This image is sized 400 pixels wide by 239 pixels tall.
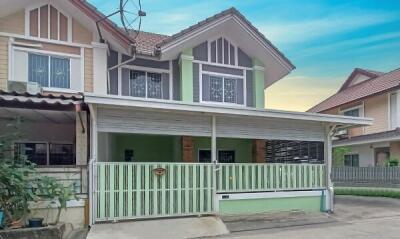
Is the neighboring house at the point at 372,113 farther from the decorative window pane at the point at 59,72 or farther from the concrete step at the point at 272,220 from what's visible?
the decorative window pane at the point at 59,72

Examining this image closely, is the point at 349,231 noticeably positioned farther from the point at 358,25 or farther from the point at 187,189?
the point at 358,25

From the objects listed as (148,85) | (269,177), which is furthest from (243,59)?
(269,177)

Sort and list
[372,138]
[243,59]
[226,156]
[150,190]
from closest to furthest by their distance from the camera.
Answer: [150,190] → [243,59] → [226,156] → [372,138]

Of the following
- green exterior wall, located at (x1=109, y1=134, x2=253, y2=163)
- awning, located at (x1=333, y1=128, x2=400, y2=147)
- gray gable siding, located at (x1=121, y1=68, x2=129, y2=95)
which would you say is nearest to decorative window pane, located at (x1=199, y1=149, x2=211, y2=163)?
green exterior wall, located at (x1=109, y1=134, x2=253, y2=163)

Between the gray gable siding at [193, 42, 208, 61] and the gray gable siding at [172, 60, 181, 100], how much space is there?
743mm

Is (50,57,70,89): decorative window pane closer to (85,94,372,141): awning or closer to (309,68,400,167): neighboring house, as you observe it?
(85,94,372,141): awning

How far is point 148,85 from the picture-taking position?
567 inches

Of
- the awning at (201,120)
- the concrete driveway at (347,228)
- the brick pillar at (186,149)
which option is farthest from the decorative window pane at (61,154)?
the concrete driveway at (347,228)

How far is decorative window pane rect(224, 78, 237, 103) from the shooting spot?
15202 mm

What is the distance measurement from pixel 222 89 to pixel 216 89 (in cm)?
23

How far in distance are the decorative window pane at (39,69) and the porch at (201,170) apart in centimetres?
269

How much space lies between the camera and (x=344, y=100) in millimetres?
26312

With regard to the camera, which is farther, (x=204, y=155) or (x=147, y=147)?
(x=204, y=155)

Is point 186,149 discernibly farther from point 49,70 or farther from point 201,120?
point 49,70
